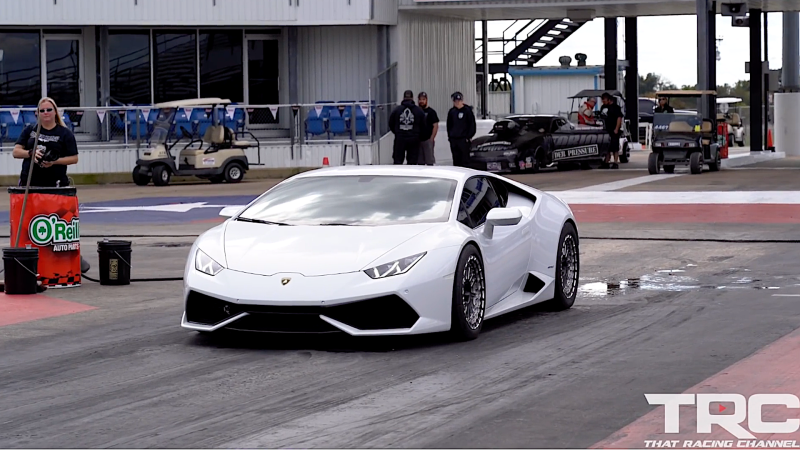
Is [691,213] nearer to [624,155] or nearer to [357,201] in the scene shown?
[357,201]

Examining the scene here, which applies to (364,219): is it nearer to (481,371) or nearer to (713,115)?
(481,371)

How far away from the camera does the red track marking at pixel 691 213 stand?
18859 mm

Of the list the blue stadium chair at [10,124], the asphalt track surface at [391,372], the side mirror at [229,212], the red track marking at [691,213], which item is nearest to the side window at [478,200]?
the asphalt track surface at [391,372]

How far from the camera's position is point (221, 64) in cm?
3516

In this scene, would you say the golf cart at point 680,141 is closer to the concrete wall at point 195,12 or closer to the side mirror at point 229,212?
the concrete wall at point 195,12

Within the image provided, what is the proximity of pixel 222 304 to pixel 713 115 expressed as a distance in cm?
2481

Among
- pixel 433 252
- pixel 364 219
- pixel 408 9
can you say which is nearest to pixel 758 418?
pixel 433 252

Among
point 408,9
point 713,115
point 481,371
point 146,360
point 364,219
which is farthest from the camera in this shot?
point 408,9

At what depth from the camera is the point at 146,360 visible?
857cm

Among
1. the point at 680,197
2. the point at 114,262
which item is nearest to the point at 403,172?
the point at 114,262

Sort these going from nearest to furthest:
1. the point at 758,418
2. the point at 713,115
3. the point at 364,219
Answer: the point at 758,418
the point at 364,219
the point at 713,115

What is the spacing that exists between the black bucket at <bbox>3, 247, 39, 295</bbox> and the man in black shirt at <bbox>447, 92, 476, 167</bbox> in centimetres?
1621

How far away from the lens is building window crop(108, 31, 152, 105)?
1350 inches

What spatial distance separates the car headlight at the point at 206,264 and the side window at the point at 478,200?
179 cm
